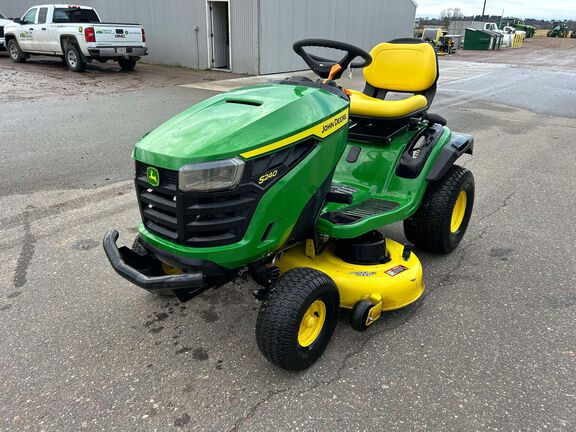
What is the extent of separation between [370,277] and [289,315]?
66 cm

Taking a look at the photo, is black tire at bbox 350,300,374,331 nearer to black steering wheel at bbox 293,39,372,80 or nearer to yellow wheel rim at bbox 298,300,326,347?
Answer: yellow wheel rim at bbox 298,300,326,347

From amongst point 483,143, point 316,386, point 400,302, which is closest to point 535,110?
point 483,143

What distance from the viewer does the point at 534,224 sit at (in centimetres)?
416

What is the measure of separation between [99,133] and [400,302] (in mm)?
5857

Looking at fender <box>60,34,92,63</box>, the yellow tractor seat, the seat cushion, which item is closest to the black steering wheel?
the seat cushion

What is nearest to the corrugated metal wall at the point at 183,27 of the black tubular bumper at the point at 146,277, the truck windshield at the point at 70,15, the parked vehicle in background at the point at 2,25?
the truck windshield at the point at 70,15

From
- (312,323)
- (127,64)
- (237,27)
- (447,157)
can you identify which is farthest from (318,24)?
(312,323)

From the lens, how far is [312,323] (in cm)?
237

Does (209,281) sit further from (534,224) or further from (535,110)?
(535,110)

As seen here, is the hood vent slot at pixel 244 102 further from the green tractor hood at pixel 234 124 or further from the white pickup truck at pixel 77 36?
the white pickup truck at pixel 77 36

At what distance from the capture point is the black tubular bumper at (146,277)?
2047 millimetres

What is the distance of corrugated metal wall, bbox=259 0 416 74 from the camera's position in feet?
47.5

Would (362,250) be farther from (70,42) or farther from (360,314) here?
(70,42)

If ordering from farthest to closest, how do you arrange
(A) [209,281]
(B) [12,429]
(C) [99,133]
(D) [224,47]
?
(D) [224,47] → (C) [99,133] → (A) [209,281] → (B) [12,429]
